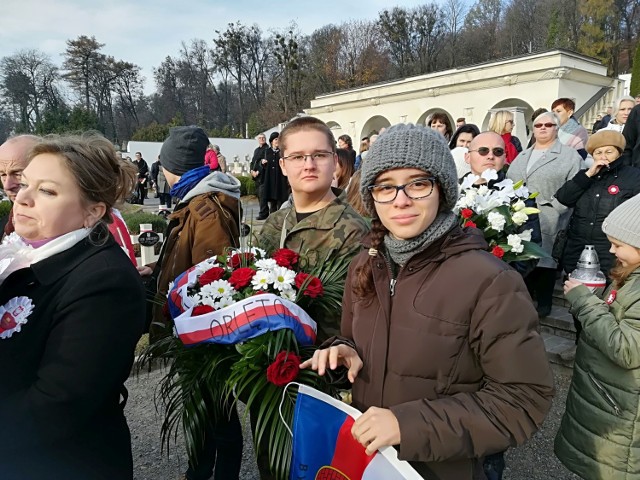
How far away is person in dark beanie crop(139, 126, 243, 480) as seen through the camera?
2566 mm

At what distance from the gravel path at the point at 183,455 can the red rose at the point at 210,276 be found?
1503 millimetres

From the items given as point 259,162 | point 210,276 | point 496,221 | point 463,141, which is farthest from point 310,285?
point 259,162

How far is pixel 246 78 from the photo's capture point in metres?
58.0

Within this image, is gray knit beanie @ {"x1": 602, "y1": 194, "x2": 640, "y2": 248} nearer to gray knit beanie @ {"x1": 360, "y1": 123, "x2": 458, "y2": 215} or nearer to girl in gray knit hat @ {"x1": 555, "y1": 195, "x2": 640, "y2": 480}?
girl in gray knit hat @ {"x1": 555, "y1": 195, "x2": 640, "y2": 480}

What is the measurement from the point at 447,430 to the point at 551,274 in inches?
163

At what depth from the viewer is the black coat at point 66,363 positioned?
144 centimetres

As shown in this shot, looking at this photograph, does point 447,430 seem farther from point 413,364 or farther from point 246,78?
point 246,78

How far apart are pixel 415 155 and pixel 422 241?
0.28 metres

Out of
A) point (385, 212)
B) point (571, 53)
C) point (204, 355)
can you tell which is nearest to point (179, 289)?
point (204, 355)

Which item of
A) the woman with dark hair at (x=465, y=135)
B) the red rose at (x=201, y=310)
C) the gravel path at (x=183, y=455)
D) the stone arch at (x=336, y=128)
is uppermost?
the stone arch at (x=336, y=128)

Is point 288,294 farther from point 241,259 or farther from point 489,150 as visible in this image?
point 489,150

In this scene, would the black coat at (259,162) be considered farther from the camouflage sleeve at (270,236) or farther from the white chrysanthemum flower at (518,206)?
the white chrysanthemum flower at (518,206)

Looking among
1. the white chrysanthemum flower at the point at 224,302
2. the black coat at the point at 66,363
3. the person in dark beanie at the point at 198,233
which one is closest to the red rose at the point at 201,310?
the white chrysanthemum flower at the point at 224,302

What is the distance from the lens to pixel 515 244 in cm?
257
